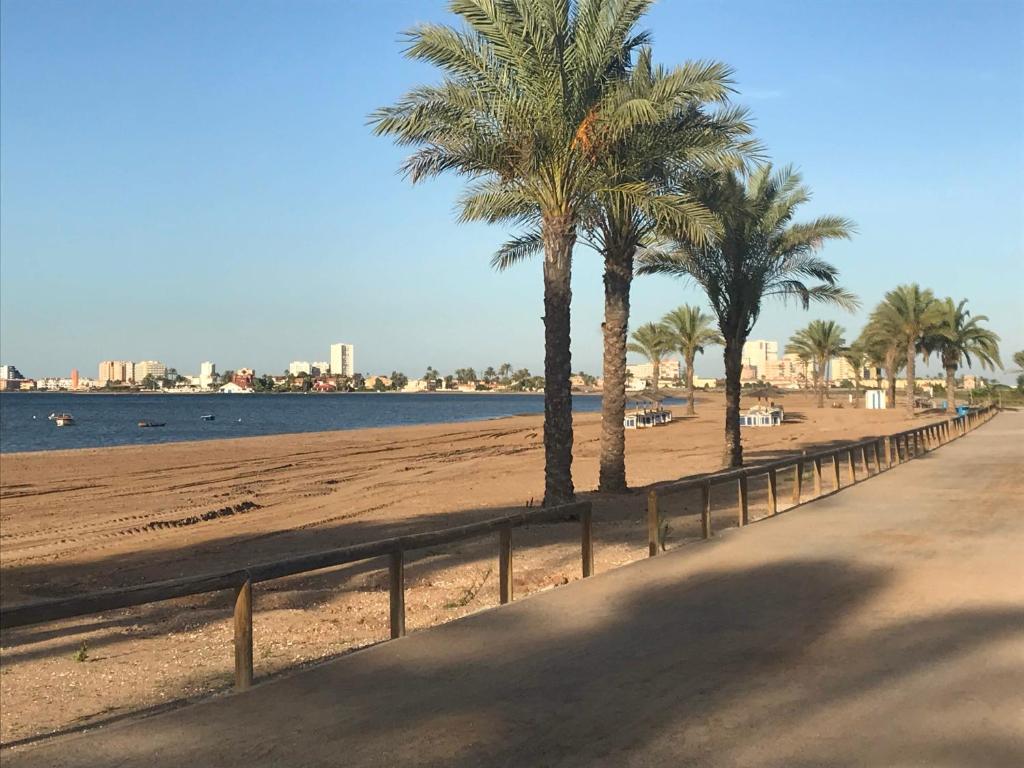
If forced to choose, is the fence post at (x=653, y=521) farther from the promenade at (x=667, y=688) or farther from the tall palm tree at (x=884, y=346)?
the tall palm tree at (x=884, y=346)

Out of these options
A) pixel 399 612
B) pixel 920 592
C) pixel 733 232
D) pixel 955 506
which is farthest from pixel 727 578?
pixel 733 232

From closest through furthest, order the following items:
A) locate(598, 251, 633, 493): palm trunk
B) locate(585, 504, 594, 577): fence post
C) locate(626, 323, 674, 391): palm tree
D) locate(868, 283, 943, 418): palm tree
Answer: locate(585, 504, 594, 577): fence post < locate(598, 251, 633, 493): palm trunk < locate(868, 283, 943, 418): palm tree < locate(626, 323, 674, 391): palm tree

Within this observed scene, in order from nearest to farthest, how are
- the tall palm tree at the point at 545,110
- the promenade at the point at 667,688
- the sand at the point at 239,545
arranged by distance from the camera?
the promenade at the point at 667,688 < the sand at the point at 239,545 < the tall palm tree at the point at 545,110

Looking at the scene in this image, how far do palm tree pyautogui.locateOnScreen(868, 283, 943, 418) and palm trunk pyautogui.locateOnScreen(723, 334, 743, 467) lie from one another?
3487cm

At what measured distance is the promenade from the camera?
4.70 m

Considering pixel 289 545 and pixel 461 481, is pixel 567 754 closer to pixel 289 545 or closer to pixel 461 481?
pixel 289 545

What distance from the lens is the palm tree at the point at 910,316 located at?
5581 centimetres

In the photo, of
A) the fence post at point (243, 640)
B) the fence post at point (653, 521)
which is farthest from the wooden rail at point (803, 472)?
the fence post at point (243, 640)

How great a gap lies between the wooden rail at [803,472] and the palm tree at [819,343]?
3663 centimetres

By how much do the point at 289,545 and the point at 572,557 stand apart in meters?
5.31

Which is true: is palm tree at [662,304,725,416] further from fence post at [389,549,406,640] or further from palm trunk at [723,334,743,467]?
fence post at [389,549,406,640]

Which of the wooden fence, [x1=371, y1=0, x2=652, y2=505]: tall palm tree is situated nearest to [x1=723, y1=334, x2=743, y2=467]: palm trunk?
[x1=371, y1=0, x2=652, y2=505]: tall palm tree

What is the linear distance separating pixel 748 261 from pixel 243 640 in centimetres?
2047

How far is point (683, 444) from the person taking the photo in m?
40.2
